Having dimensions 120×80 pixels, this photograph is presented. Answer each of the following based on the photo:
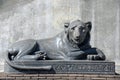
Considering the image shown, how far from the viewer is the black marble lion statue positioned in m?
13.4

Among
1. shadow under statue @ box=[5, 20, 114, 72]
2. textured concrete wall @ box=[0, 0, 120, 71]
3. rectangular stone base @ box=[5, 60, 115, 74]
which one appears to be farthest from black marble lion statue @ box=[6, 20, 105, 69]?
textured concrete wall @ box=[0, 0, 120, 71]

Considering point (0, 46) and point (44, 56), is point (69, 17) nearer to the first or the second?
point (0, 46)

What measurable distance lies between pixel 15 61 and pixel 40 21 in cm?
874

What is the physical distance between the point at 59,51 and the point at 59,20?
328 inches

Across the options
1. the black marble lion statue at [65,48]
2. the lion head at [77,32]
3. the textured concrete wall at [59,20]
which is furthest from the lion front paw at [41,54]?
the textured concrete wall at [59,20]

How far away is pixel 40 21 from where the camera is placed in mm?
21984

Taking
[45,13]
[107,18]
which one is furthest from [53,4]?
[107,18]

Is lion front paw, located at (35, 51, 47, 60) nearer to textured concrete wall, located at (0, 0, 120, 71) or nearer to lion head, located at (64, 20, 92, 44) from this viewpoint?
lion head, located at (64, 20, 92, 44)

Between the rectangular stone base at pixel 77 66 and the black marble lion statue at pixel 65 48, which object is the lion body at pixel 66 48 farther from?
the rectangular stone base at pixel 77 66

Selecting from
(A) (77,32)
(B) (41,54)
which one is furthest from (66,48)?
(B) (41,54)

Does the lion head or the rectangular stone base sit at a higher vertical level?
the lion head

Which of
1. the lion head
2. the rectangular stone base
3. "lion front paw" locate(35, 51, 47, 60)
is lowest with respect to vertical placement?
the rectangular stone base

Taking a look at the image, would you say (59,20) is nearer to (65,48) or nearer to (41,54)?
(65,48)

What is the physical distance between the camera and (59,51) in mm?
13547
